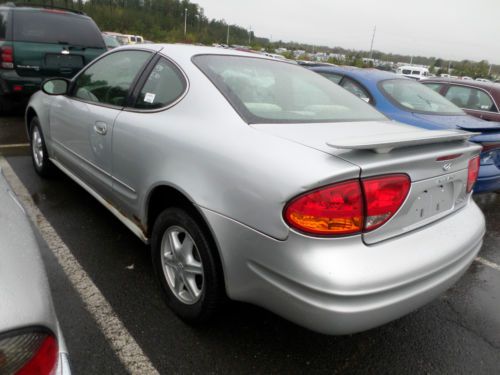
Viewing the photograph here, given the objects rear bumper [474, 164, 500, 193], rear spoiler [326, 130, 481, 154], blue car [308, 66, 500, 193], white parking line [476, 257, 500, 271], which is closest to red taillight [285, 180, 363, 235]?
rear spoiler [326, 130, 481, 154]

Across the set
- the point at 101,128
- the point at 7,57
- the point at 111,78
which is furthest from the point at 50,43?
the point at 101,128

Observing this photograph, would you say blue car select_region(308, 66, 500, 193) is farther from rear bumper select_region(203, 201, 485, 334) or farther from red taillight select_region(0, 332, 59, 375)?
red taillight select_region(0, 332, 59, 375)

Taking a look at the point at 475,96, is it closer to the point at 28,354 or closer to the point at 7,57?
the point at 28,354

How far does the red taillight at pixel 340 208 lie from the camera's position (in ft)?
4.96

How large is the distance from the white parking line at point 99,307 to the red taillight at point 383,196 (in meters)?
1.27

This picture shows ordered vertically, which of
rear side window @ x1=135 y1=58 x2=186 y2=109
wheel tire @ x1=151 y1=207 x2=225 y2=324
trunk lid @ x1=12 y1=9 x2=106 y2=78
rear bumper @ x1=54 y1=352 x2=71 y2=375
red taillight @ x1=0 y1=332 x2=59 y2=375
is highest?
trunk lid @ x1=12 y1=9 x2=106 y2=78

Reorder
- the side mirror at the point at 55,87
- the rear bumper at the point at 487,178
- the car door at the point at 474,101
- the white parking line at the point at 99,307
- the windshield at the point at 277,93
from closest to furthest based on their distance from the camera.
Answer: the white parking line at the point at 99,307
the windshield at the point at 277,93
the side mirror at the point at 55,87
the rear bumper at the point at 487,178
the car door at the point at 474,101

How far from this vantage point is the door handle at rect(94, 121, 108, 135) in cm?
273

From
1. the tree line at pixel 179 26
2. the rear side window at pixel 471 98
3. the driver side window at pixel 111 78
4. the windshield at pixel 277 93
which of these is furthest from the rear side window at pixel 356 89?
the tree line at pixel 179 26

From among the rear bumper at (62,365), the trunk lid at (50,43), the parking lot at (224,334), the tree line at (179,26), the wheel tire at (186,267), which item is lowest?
the parking lot at (224,334)

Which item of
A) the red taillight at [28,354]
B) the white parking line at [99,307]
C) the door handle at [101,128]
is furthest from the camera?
the door handle at [101,128]

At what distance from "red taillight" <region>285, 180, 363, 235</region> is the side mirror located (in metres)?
2.82

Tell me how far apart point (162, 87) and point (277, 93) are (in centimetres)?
73

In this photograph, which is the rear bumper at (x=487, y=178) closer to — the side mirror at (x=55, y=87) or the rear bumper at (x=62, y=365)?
the rear bumper at (x=62, y=365)
